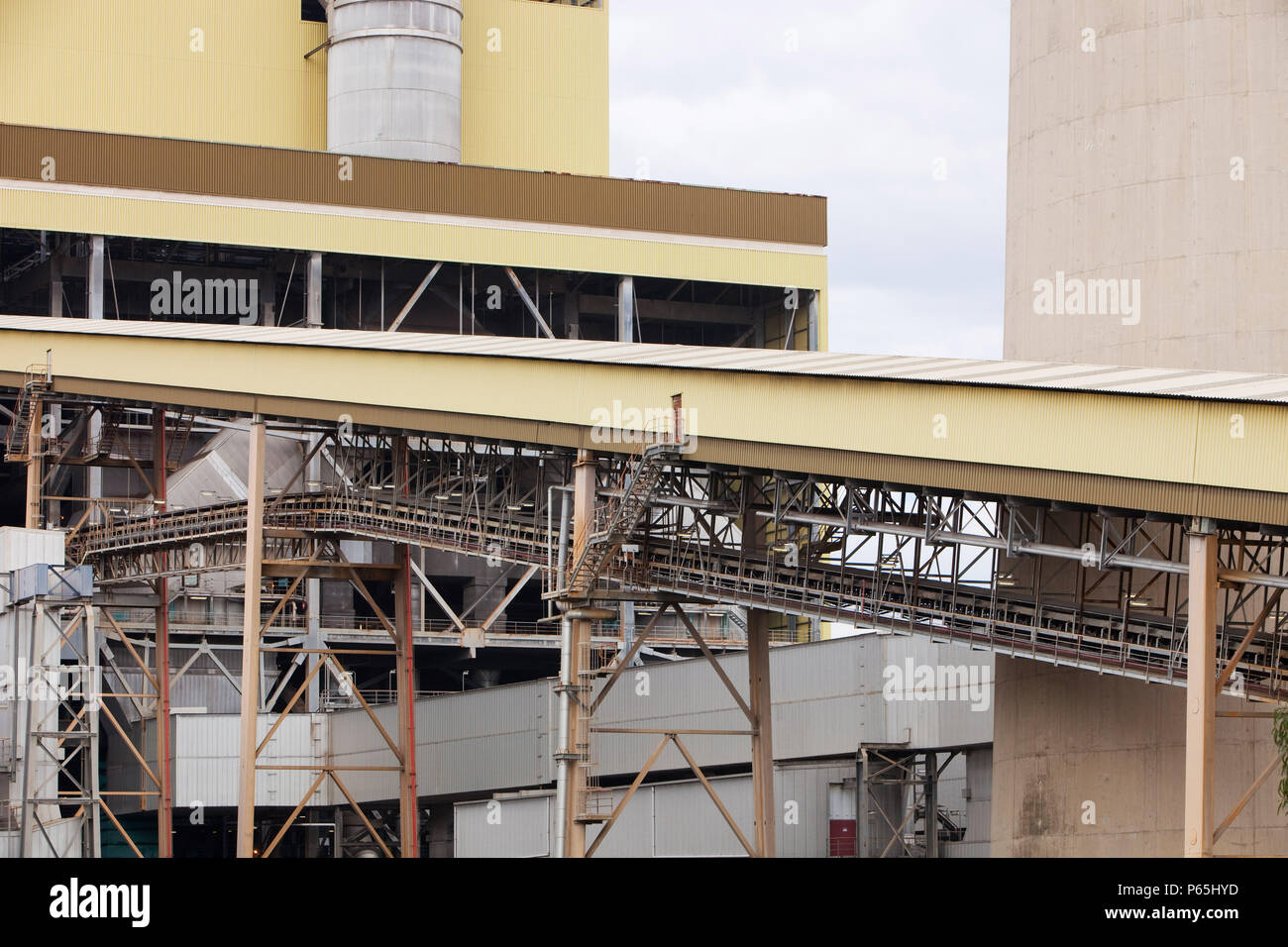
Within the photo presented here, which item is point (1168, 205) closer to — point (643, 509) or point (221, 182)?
point (643, 509)

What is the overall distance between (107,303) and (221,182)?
808 centimetres

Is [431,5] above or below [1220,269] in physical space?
above

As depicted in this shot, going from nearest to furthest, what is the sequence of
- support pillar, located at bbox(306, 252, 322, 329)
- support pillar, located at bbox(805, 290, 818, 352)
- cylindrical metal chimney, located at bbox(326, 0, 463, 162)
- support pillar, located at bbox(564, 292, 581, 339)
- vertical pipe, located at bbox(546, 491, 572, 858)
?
vertical pipe, located at bbox(546, 491, 572, 858) < support pillar, located at bbox(306, 252, 322, 329) < support pillar, located at bbox(805, 290, 818, 352) < cylindrical metal chimney, located at bbox(326, 0, 463, 162) < support pillar, located at bbox(564, 292, 581, 339)

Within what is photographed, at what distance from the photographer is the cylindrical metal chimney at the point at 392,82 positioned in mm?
67938

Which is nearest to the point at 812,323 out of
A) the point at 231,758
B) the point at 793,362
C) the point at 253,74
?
the point at 253,74

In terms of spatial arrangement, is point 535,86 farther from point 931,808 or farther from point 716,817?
point 931,808

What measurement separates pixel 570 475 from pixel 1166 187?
50.4ft

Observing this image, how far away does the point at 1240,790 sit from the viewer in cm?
3488

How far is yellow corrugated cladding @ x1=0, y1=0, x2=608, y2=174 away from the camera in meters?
69.2

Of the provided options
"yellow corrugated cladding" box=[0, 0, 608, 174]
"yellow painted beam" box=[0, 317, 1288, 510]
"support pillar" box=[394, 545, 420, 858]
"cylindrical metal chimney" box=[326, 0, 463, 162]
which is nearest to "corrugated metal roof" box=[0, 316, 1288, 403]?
"yellow painted beam" box=[0, 317, 1288, 510]

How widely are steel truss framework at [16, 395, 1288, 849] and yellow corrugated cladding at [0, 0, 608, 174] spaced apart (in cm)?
2729

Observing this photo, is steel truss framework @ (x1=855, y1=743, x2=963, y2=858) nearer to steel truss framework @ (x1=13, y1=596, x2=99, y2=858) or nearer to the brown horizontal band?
steel truss framework @ (x1=13, y1=596, x2=99, y2=858)

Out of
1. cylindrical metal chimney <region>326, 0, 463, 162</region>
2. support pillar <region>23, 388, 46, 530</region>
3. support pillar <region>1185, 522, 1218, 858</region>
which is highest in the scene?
cylindrical metal chimney <region>326, 0, 463, 162</region>
